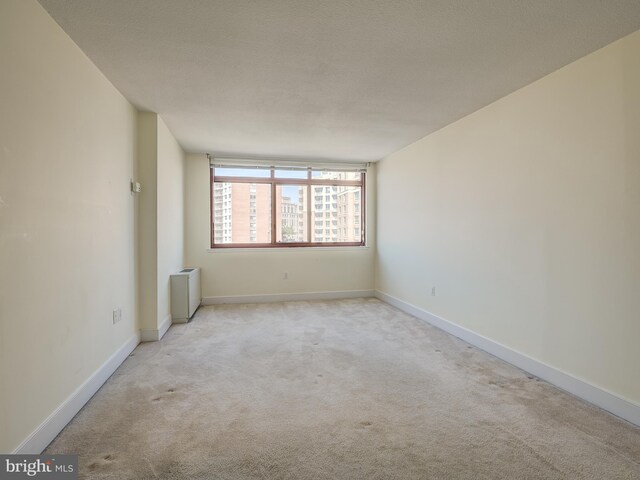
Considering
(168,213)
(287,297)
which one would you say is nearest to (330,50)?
(168,213)

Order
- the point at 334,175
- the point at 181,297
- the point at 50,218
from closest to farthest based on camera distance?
the point at 50,218
the point at 181,297
the point at 334,175

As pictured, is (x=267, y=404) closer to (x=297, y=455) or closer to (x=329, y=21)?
(x=297, y=455)

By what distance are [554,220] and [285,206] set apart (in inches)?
154

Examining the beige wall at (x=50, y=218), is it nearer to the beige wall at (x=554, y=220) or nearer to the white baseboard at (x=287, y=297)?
the white baseboard at (x=287, y=297)

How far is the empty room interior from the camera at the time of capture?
65.2 inches

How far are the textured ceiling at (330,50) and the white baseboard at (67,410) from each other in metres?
2.26

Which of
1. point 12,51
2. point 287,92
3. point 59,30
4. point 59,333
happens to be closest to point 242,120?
point 287,92

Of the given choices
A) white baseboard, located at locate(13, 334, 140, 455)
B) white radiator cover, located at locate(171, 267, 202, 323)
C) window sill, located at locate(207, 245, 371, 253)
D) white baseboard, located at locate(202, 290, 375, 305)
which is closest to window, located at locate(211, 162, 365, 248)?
window sill, located at locate(207, 245, 371, 253)

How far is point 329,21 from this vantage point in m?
1.87

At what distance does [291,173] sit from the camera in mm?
5500

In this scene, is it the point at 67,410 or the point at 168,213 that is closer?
the point at 67,410

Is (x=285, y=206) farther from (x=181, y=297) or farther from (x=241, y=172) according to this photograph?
(x=181, y=297)

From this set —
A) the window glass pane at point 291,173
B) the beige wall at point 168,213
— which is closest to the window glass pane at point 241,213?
the window glass pane at point 291,173

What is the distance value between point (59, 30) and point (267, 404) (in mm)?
2669
